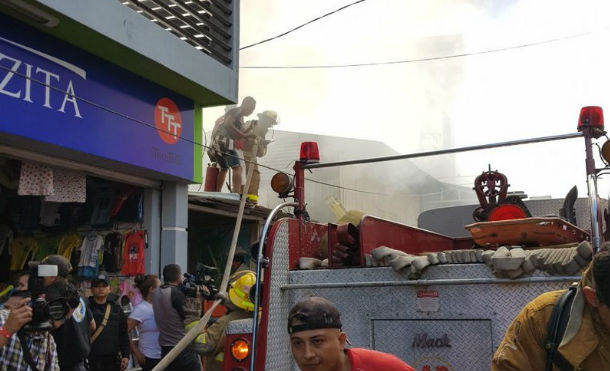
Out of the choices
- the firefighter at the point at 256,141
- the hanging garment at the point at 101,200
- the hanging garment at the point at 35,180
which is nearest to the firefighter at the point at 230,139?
the firefighter at the point at 256,141

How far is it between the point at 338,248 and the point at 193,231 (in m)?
8.30

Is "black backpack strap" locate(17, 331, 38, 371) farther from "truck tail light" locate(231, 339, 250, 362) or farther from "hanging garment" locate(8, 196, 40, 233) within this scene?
"hanging garment" locate(8, 196, 40, 233)

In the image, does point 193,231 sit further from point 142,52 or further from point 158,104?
point 142,52

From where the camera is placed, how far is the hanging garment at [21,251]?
336 inches

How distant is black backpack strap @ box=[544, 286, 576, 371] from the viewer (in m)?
2.11

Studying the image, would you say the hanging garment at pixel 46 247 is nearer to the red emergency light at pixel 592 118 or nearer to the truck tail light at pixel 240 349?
the truck tail light at pixel 240 349

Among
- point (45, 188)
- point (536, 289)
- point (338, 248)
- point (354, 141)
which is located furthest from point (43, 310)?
point (354, 141)

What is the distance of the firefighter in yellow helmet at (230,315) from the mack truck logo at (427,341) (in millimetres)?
1063

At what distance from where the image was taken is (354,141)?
20.0 meters

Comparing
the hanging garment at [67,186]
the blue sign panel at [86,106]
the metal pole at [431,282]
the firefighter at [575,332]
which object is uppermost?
the blue sign panel at [86,106]

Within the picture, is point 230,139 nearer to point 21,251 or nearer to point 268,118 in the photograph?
point 268,118

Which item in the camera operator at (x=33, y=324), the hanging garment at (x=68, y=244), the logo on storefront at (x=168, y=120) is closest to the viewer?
the camera operator at (x=33, y=324)

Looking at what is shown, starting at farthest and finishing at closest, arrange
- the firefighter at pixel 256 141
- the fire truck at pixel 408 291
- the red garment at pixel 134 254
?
the firefighter at pixel 256 141 < the red garment at pixel 134 254 < the fire truck at pixel 408 291

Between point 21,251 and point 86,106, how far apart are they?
121 inches
